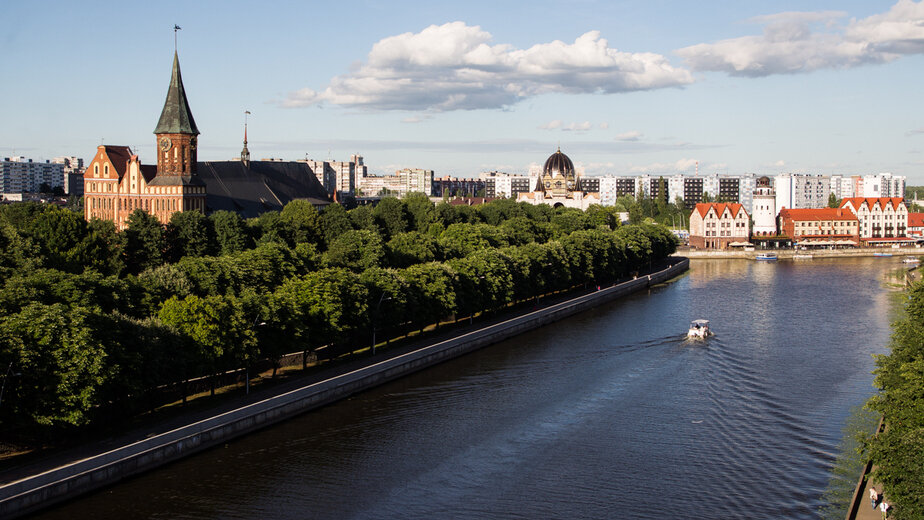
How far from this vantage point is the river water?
29672 mm

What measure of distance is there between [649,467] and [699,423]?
6.45 metres

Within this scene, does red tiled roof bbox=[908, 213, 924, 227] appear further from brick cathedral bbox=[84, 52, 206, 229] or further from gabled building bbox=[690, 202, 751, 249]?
brick cathedral bbox=[84, 52, 206, 229]

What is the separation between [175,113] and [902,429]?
77.8m

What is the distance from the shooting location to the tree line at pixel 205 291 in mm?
32656

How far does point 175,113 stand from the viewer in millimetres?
90562

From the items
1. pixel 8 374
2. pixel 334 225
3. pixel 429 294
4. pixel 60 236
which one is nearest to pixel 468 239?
pixel 334 225

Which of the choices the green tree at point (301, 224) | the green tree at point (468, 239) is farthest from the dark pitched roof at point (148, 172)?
the green tree at point (468, 239)

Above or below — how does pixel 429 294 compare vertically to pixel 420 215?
below

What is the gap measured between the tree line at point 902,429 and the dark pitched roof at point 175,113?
70745mm

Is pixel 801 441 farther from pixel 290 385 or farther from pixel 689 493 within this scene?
pixel 290 385

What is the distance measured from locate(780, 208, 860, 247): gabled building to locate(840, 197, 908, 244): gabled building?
2.17 meters

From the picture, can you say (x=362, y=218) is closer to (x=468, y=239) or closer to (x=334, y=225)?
(x=334, y=225)

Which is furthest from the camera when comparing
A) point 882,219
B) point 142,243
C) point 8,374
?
point 882,219

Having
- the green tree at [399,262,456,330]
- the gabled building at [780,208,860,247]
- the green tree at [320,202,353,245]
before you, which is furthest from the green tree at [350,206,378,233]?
the gabled building at [780,208,860,247]
